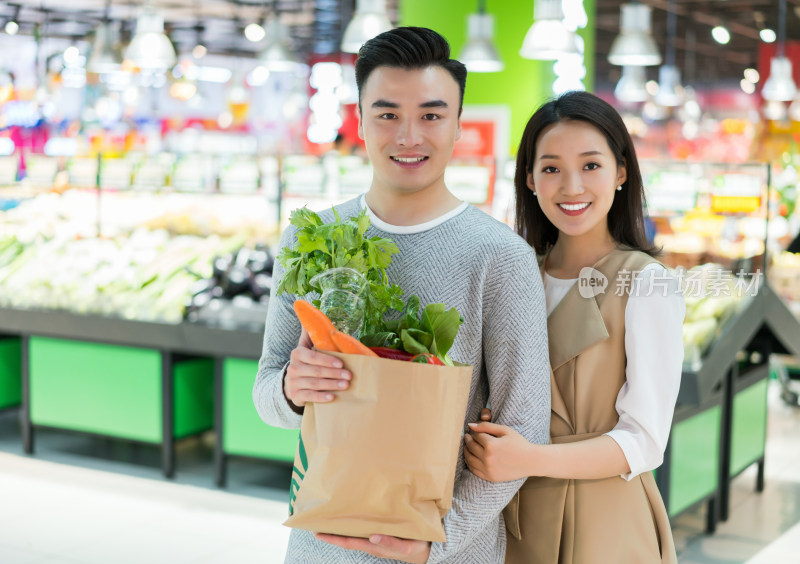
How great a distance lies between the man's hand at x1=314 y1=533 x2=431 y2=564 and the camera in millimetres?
1438

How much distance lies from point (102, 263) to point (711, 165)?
3704 millimetres

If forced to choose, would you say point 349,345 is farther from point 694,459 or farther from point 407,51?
point 694,459

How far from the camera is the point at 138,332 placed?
504 cm

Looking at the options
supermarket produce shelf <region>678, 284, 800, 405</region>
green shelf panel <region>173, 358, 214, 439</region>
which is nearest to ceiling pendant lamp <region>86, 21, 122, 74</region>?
green shelf panel <region>173, 358, 214, 439</region>

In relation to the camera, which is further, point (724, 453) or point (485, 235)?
point (724, 453)

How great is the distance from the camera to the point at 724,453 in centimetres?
462

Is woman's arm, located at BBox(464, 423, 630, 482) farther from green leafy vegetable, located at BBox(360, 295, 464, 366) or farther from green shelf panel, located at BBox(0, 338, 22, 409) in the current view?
green shelf panel, located at BBox(0, 338, 22, 409)

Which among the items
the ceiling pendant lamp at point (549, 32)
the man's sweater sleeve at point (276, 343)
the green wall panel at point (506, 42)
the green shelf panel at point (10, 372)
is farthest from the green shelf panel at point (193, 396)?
the green wall panel at point (506, 42)

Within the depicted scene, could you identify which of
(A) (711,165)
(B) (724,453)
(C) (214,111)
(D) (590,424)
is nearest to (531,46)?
(A) (711,165)

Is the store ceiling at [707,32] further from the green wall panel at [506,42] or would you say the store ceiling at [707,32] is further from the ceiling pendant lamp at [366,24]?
the ceiling pendant lamp at [366,24]

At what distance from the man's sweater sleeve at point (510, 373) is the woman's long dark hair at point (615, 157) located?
0.34m

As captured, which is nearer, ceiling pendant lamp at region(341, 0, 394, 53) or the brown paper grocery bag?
the brown paper grocery bag

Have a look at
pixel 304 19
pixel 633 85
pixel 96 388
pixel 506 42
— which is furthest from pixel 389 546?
pixel 304 19

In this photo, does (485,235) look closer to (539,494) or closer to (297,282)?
(297,282)
